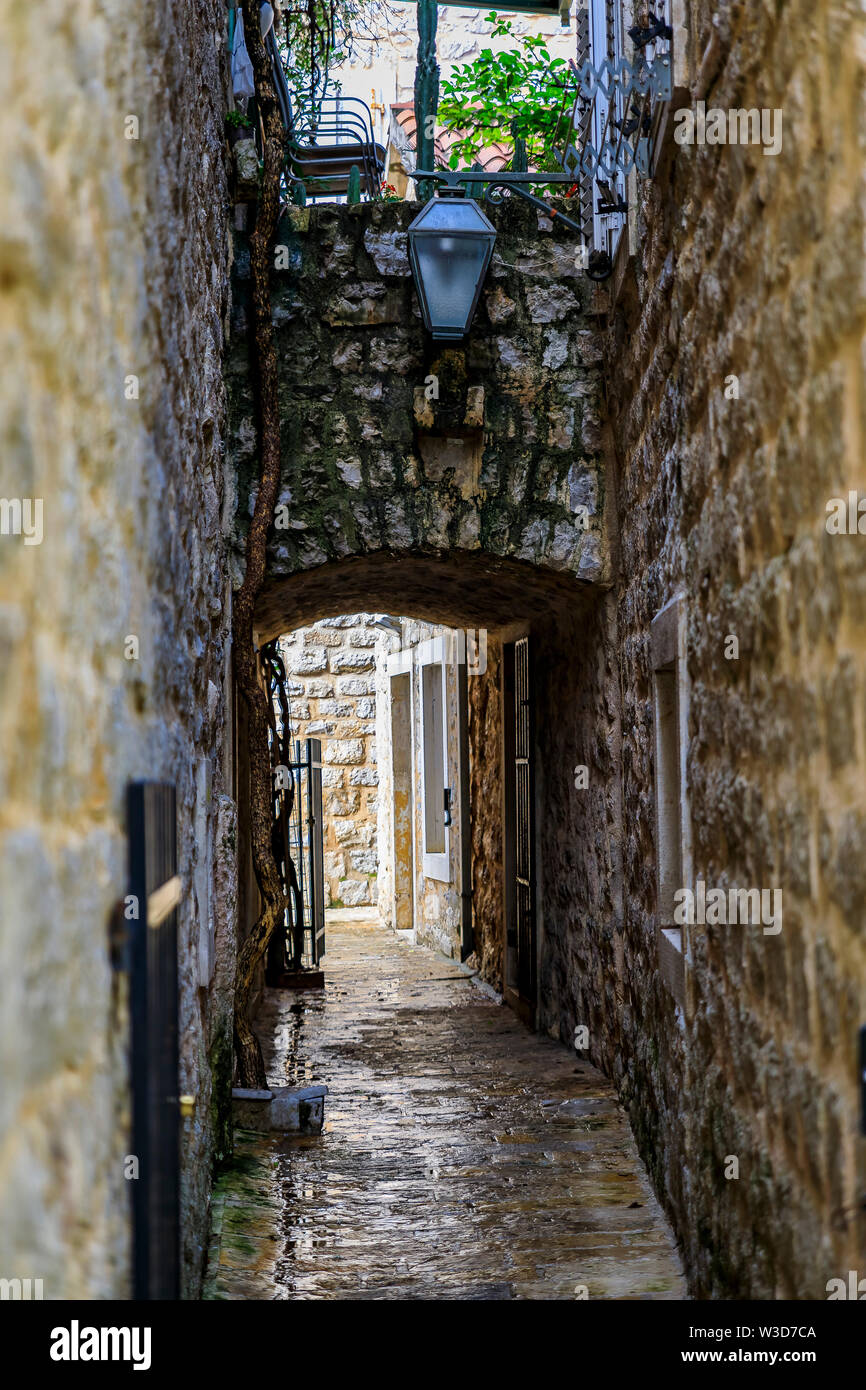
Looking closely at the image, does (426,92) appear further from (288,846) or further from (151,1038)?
(151,1038)

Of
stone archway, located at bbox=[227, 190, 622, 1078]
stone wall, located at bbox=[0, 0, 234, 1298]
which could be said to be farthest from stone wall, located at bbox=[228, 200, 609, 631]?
stone wall, located at bbox=[0, 0, 234, 1298]

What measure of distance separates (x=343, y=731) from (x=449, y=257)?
24.8ft

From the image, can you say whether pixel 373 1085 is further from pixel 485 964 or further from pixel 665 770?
pixel 485 964

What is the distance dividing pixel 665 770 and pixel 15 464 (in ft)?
9.68

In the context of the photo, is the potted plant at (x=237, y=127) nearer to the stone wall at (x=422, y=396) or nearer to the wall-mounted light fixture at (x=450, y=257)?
the stone wall at (x=422, y=396)

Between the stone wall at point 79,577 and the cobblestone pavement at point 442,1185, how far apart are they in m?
1.62

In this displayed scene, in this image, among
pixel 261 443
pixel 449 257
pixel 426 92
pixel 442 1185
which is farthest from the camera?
pixel 426 92

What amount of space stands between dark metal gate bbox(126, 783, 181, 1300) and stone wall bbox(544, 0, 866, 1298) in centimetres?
100

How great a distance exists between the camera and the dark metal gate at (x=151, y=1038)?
1.79 m

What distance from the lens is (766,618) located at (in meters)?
2.40

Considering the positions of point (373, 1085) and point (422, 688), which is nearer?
point (373, 1085)

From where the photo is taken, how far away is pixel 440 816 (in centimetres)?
1016

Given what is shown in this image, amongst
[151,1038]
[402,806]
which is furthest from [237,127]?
[402,806]
